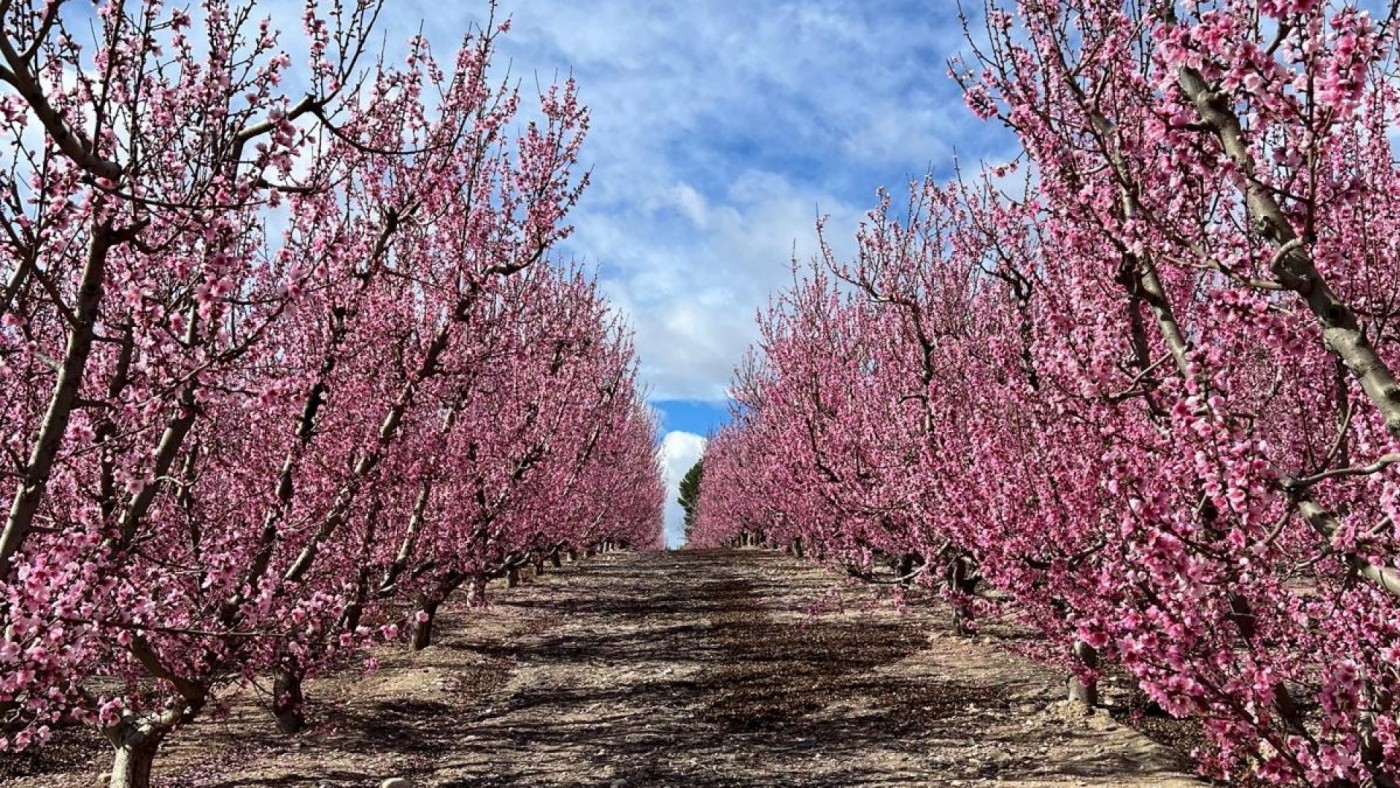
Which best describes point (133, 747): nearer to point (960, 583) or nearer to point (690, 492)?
point (960, 583)

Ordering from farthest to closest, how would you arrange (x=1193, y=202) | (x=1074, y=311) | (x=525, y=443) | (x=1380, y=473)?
1. (x=525, y=443)
2. (x=1074, y=311)
3. (x=1193, y=202)
4. (x=1380, y=473)

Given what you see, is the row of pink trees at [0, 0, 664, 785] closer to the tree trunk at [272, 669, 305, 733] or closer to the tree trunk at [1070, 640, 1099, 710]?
the tree trunk at [272, 669, 305, 733]

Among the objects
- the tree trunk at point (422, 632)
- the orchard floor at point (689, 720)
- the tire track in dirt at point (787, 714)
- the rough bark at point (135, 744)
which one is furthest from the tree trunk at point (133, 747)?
the tree trunk at point (422, 632)

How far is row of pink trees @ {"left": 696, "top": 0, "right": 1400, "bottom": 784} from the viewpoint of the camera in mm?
3586

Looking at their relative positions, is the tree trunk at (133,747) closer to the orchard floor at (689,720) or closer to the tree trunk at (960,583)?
the orchard floor at (689,720)

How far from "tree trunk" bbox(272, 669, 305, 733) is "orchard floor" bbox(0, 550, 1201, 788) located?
24cm

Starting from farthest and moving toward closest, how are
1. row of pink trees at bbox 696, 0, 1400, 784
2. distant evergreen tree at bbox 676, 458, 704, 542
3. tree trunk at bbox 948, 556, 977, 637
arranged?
distant evergreen tree at bbox 676, 458, 704, 542
tree trunk at bbox 948, 556, 977, 637
row of pink trees at bbox 696, 0, 1400, 784

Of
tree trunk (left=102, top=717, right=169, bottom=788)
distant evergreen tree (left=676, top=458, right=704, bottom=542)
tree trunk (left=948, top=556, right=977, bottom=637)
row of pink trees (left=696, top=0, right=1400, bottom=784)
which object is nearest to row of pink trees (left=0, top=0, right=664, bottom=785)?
tree trunk (left=102, top=717, right=169, bottom=788)

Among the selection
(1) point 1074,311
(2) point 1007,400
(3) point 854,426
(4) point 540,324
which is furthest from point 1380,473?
(4) point 540,324

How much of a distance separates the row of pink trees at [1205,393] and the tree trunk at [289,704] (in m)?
7.04

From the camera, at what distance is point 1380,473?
12.1 feet

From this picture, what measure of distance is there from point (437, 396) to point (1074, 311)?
808cm

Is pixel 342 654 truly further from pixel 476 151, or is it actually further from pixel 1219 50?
pixel 1219 50

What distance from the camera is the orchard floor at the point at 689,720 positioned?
8.25m
